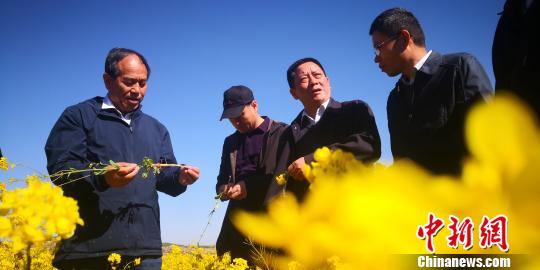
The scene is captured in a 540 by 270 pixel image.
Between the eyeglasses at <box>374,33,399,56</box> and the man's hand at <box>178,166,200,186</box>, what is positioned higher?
the eyeglasses at <box>374,33,399,56</box>

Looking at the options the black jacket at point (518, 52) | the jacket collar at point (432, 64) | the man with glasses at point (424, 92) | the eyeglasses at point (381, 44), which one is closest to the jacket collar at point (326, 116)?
the man with glasses at point (424, 92)

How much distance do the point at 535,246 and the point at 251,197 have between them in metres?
3.05

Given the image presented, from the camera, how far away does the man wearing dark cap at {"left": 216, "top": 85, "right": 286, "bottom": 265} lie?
11.3 feet

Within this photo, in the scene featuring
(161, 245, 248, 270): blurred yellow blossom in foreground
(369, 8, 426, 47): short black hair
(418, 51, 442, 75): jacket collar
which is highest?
(369, 8, 426, 47): short black hair

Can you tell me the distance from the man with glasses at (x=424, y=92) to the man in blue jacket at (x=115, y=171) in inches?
56.6

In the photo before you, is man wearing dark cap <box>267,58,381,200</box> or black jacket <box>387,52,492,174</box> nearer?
black jacket <box>387,52,492,174</box>

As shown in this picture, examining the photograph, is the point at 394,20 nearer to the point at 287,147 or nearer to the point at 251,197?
the point at 287,147

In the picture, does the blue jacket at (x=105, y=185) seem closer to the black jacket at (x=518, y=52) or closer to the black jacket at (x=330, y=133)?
the black jacket at (x=330, y=133)

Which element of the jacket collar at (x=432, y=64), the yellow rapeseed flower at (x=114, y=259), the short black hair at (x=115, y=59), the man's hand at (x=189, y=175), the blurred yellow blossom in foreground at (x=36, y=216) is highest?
the short black hair at (x=115, y=59)

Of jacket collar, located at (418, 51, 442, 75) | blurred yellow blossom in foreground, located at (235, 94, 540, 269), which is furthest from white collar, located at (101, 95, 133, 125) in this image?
blurred yellow blossom in foreground, located at (235, 94, 540, 269)

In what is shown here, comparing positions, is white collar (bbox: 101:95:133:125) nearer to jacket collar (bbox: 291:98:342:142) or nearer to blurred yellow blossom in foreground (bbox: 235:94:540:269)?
jacket collar (bbox: 291:98:342:142)

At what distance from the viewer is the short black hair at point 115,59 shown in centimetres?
273

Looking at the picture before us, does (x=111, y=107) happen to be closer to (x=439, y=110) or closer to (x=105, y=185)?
(x=105, y=185)

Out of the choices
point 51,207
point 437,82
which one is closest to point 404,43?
point 437,82
